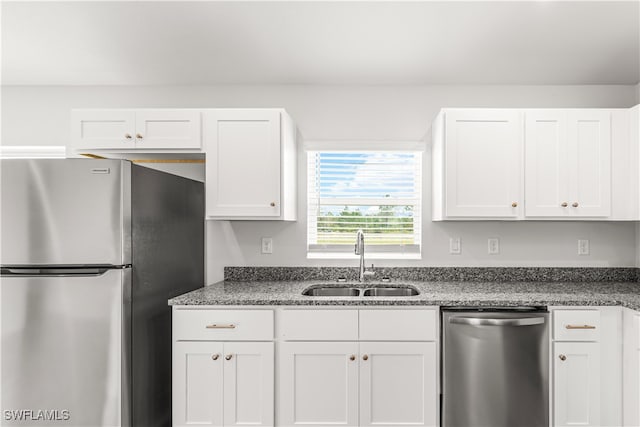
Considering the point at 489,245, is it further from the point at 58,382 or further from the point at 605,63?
the point at 58,382

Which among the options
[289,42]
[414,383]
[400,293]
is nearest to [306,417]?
[414,383]

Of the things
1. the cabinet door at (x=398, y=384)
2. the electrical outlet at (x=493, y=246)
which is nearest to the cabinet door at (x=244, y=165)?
the cabinet door at (x=398, y=384)

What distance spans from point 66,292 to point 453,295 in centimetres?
204

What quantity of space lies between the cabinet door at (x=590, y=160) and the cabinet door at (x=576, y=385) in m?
0.93

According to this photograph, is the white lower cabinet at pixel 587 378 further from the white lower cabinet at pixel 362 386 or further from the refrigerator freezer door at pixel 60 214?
the refrigerator freezer door at pixel 60 214

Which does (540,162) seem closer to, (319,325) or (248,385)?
(319,325)

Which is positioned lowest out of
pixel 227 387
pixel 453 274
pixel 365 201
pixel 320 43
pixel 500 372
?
pixel 227 387

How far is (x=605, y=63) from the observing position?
2.62 meters

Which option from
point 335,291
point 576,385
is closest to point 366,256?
point 335,291

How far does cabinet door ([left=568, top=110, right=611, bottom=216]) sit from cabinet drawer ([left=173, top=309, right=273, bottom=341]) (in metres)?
2.06

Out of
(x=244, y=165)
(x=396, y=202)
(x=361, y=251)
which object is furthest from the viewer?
(x=396, y=202)

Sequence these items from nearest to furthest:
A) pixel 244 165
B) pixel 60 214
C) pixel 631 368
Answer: pixel 60 214 → pixel 631 368 → pixel 244 165

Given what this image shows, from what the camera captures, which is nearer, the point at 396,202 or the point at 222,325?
the point at 222,325

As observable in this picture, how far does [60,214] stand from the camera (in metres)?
1.96
